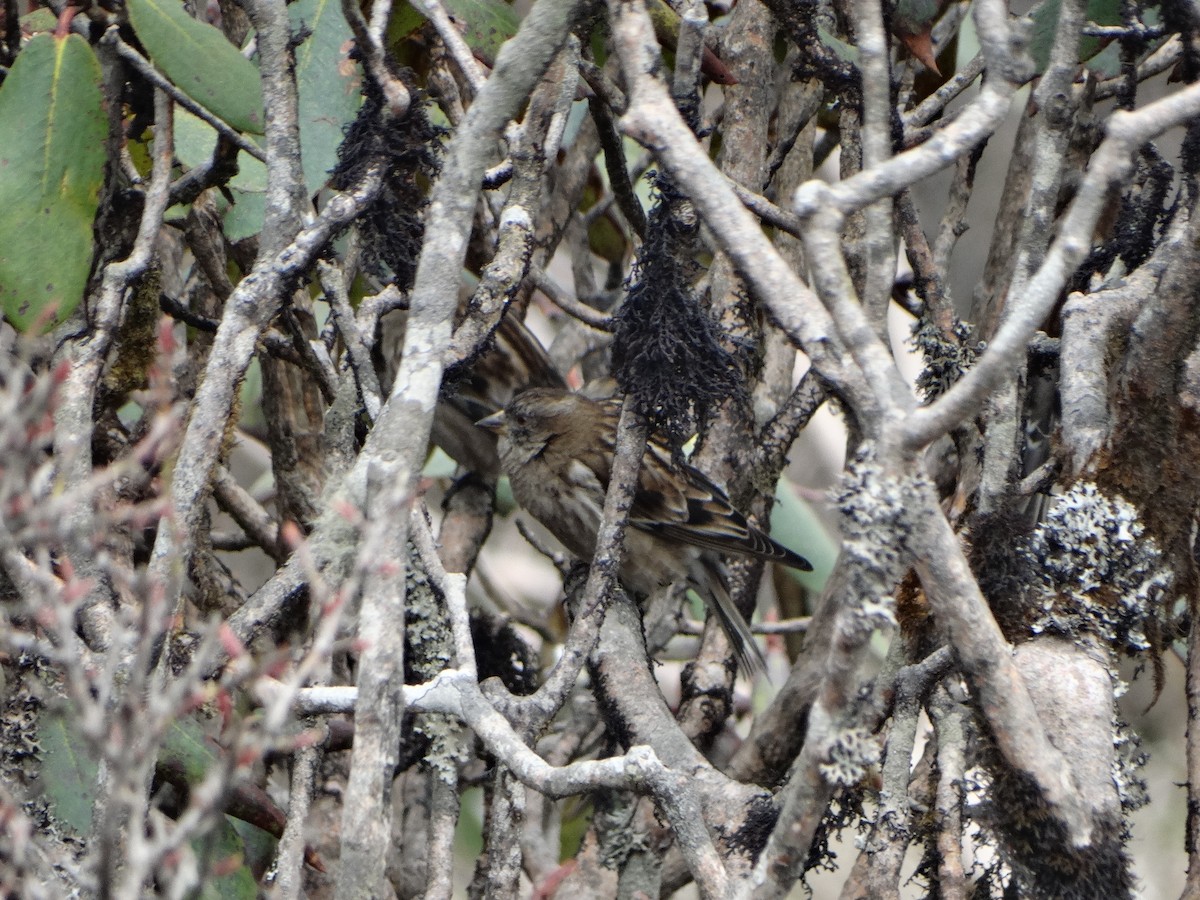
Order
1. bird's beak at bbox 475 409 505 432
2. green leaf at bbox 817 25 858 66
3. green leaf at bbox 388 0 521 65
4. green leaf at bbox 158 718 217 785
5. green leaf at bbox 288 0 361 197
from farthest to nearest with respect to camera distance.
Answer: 1. bird's beak at bbox 475 409 505 432
2. green leaf at bbox 817 25 858 66
3. green leaf at bbox 388 0 521 65
4. green leaf at bbox 288 0 361 197
5. green leaf at bbox 158 718 217 785

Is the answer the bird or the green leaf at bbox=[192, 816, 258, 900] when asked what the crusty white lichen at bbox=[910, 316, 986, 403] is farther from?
the green leaf at bbox=[192, 816, 258, 900]

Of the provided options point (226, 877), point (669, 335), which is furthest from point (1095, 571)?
point (226, 877)

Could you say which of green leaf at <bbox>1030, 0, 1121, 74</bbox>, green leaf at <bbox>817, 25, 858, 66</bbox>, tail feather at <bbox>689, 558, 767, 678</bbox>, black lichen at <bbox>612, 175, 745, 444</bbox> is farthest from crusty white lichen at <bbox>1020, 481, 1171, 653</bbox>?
tail feather at <bbox>689, 558, 767, 678</bbox>

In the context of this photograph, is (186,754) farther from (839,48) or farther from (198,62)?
(839,48)

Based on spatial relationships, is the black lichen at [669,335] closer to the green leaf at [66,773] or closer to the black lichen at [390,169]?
the black lichen at [390,169]

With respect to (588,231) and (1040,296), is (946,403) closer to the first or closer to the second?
(1040,296)
